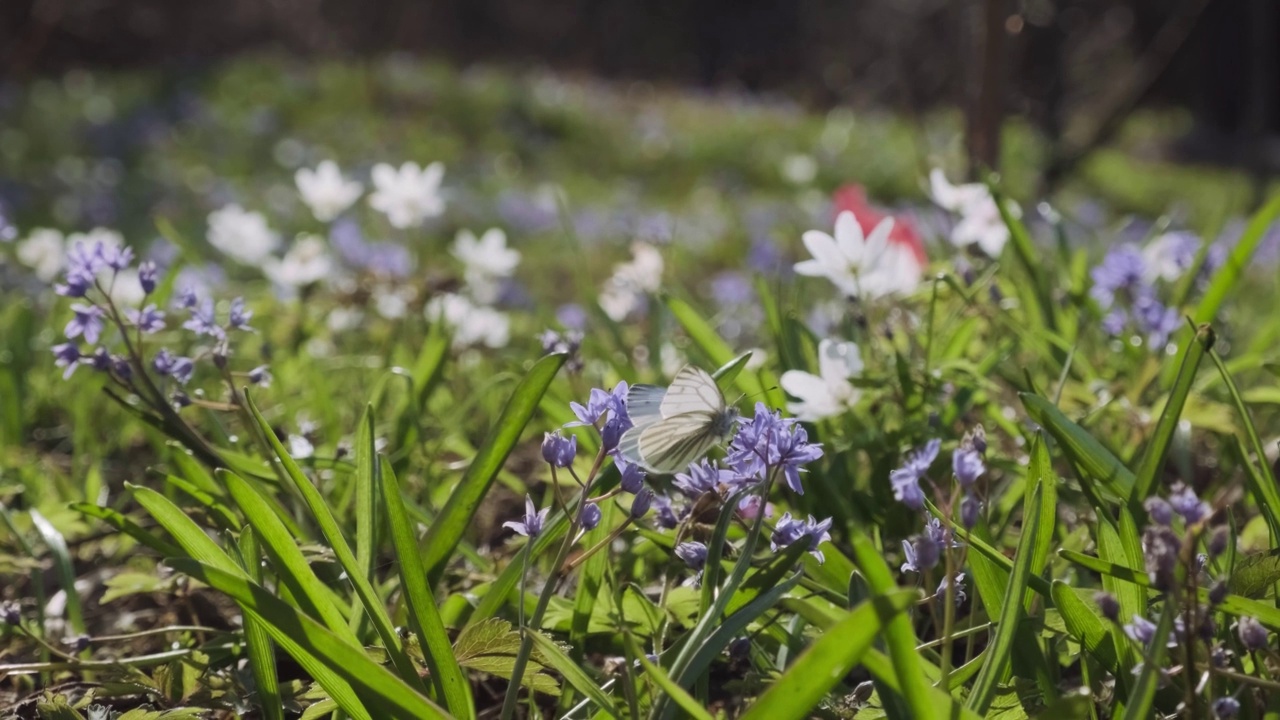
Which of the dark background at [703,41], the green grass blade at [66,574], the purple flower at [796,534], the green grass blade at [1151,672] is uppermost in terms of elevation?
the dark background at [703,41]

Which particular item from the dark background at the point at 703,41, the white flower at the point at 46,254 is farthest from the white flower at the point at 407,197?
the dark background at the point at 703,41

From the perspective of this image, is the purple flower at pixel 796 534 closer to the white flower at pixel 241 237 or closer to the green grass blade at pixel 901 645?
the green grass blade at pixel 901 645

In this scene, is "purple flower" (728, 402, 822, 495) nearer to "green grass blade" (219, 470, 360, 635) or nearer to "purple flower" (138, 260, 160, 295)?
"green grass blade" (219, 470, 360, 635)

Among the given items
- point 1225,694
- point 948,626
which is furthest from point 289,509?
point 1225,694

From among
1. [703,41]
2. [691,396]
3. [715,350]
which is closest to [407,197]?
[715,350]

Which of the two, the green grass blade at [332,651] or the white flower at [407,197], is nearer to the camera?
the green grass blade at [332,651]

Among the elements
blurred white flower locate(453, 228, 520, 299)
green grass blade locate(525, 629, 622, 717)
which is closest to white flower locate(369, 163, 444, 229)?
blurred white flower locate(453, 228, 520, 299)

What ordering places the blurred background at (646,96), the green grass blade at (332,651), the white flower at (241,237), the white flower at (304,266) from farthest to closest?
the blurred background at (646,96) → the white flower at (241,237) → the white flower at (304,266) → the green grass blade at (332,651)
